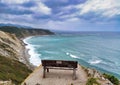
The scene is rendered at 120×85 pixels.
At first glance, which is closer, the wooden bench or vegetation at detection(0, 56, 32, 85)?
the wooden bench

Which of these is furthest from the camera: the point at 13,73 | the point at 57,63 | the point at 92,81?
the point at 13,73

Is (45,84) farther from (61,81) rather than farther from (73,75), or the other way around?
(73,75)

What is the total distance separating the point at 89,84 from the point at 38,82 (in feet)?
11.5

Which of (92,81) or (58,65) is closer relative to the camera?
(92,81)

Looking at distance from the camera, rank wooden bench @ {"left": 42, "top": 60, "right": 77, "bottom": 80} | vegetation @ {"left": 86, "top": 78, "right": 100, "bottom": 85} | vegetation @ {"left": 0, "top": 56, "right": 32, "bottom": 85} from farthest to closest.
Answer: vegetation @ {"left": 0, "top": 56, "right": 32, "bottom": 85}, wooden bench @ {"left": 42, "top": 60, "right": 77, "bottom": 80}, vegetation @ {"left": 86, "top": 78, "right": 100, "bottom": 85}

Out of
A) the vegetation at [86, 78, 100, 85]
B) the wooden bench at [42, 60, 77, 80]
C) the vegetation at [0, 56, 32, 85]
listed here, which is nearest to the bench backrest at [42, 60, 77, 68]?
the wooden bench at [42, 60, 77, 80]

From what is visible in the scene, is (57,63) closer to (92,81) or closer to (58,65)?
(58,65)

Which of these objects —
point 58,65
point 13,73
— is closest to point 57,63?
point 58,65

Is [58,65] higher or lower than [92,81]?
higher

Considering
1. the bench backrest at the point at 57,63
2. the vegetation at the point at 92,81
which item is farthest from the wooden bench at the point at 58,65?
the vegetation at the point at 92,81

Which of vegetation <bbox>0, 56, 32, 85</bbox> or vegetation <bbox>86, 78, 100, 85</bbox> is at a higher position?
vegetation <bbox>86, 78, 100, 85</bbox>

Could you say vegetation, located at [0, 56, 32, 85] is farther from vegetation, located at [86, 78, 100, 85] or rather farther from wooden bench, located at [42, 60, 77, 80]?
vegetation, located at [86, 78, 100, 85]

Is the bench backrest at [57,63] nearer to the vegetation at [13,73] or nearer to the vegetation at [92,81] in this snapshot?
the vegetation at [92,81]

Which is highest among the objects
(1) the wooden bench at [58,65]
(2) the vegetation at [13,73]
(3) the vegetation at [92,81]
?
(1) the wooden bench at [58,65]
